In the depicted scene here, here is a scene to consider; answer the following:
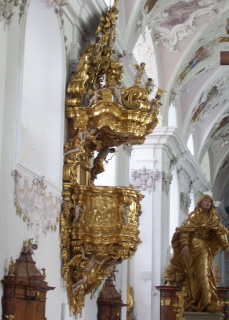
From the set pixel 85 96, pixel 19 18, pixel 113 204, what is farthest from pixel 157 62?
pixel 19 18

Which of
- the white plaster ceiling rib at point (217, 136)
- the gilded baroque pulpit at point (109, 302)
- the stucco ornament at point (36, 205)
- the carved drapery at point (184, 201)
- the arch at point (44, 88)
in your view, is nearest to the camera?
the stucco ornament at point (36, 205)

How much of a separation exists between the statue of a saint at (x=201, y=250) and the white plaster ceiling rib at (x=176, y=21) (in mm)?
4660

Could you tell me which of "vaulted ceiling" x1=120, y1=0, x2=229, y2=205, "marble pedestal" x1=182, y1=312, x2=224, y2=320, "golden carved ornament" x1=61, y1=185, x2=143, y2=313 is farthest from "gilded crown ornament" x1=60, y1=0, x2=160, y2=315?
"marble pedestal" x1=182, y1=312, x2=224, y2=320

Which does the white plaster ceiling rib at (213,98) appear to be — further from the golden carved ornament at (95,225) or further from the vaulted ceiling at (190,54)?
the golden carved ornament at (95,225)

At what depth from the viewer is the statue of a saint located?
15312 millimetres

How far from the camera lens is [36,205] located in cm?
972

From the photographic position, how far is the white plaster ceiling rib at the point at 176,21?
1680cm

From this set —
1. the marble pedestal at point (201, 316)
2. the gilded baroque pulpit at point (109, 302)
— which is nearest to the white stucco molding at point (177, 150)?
the marble pedestal at point (201, 316)

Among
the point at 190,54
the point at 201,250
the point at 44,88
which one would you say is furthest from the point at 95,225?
the point at 190,54

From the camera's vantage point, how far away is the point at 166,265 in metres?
18.2

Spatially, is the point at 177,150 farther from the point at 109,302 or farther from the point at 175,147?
the point at 109,302

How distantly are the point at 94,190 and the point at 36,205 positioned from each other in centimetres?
154

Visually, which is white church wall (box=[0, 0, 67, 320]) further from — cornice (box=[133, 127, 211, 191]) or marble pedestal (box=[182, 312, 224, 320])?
cornice (box=[133, 127, 211, 191])

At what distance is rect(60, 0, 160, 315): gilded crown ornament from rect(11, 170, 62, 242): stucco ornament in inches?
17.6
